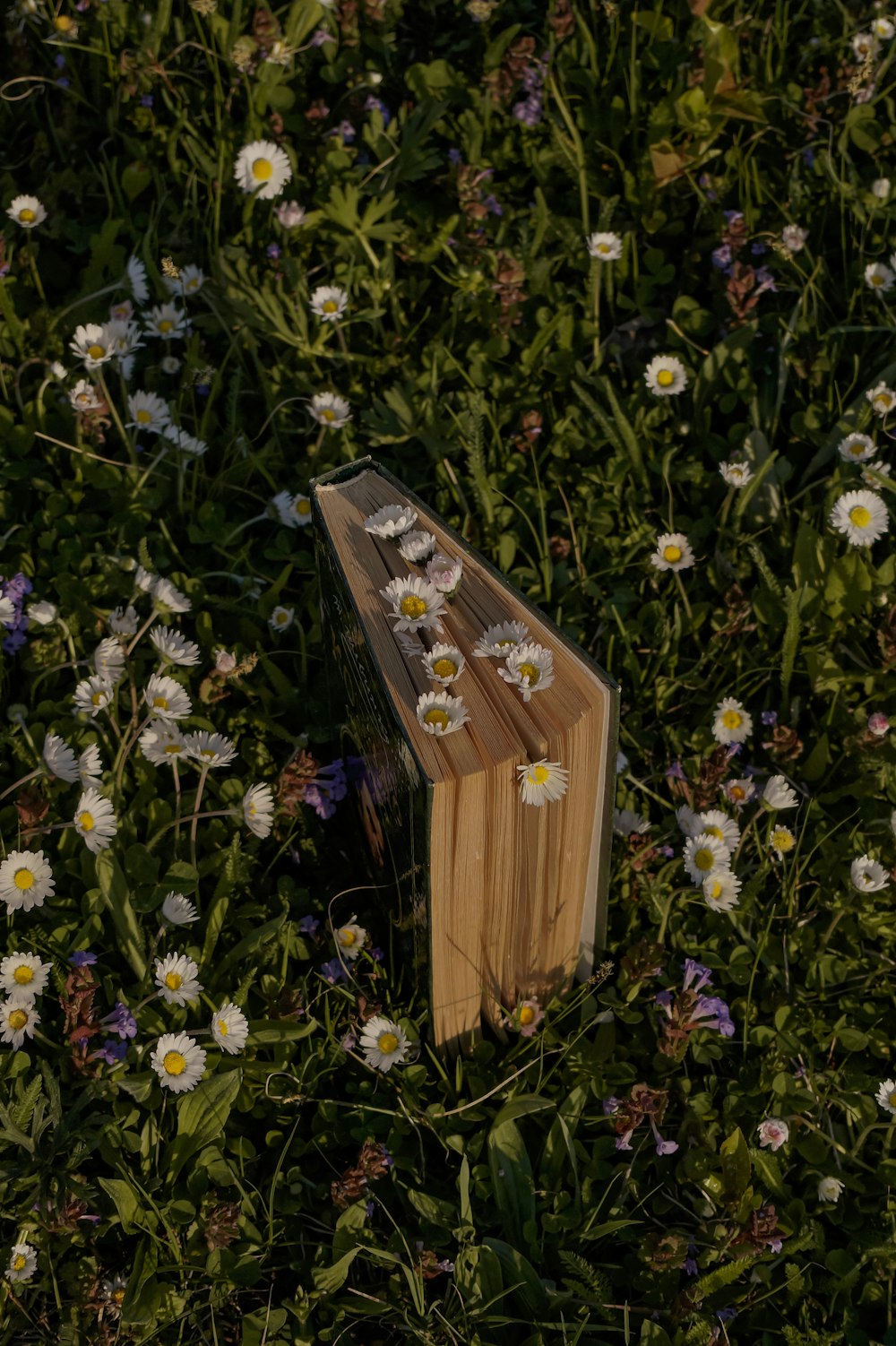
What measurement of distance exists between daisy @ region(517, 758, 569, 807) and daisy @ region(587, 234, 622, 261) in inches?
62.7

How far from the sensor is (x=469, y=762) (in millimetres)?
1540

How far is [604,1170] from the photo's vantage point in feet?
6.00

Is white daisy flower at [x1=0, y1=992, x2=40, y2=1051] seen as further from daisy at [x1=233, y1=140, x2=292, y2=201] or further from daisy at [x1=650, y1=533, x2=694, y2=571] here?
daisy at [x1=233, y1=140, x2=292, y2=201]

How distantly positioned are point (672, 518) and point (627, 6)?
1.60 m

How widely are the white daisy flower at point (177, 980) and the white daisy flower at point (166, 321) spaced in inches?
59.6

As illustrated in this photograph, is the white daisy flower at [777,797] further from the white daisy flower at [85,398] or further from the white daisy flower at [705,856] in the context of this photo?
the white daisy flower at [85,398]

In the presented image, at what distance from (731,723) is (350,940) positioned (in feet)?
2.75

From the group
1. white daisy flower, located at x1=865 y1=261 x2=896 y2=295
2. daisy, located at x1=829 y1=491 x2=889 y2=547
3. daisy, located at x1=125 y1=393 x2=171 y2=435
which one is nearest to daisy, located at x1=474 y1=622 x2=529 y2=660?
daisy, located at x1=829 y1=491 x2=889 y2=547

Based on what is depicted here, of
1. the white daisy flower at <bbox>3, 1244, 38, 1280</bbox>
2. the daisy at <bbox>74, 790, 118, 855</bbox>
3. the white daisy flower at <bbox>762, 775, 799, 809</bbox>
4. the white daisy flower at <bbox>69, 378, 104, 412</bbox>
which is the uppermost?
the white daisy flower at <bbox>69, 378, 104, 412</bbox>

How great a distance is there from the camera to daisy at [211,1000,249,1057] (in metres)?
1.79

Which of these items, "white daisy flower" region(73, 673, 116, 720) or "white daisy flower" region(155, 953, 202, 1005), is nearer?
"white daisy flower" region(155, 953, 202, 1005)

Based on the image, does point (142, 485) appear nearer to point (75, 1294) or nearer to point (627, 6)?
point (75, 1294)

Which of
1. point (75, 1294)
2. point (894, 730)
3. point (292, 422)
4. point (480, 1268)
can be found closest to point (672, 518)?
point (894, 730)

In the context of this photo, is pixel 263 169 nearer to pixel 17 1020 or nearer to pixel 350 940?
pixel 350 940
